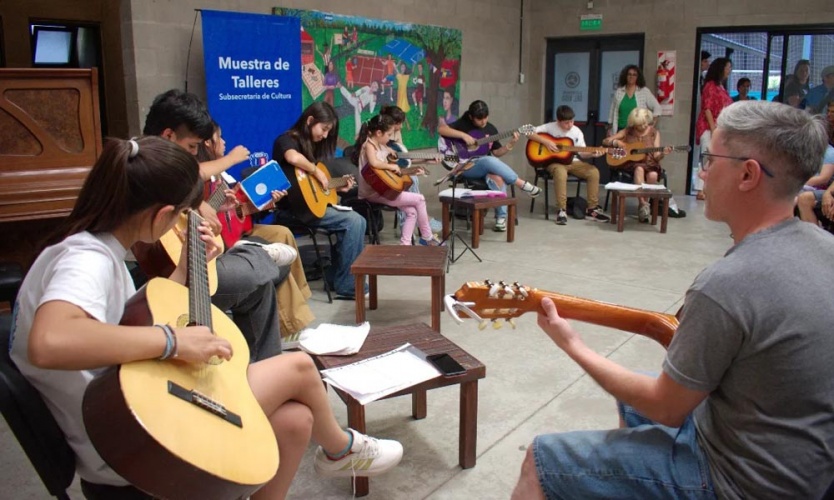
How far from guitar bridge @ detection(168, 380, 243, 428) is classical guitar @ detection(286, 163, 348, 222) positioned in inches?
109

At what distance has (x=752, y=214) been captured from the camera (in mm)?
1368

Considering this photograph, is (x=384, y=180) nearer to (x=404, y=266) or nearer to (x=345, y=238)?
(x=345, y=238)

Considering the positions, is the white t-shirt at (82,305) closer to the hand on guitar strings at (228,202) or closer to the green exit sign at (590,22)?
the hand on guitar strings at (228,202)

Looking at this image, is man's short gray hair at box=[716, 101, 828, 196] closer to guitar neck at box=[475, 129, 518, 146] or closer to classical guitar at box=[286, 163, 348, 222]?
classical guitar at box=[286, 163, 348, 222]

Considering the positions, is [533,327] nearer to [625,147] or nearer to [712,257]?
[712,257]

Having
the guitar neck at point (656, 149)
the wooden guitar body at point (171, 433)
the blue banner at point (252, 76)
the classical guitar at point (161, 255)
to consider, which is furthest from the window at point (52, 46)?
the guitar neck at point (656, 149)

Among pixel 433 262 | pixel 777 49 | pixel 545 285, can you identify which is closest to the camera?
pixel 433 262

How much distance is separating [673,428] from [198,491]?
977 millimetres

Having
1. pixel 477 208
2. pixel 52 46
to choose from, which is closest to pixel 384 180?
pixel 477 208

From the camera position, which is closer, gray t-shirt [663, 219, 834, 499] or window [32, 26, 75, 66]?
gray t-shirt [663, 219, 834, 499]

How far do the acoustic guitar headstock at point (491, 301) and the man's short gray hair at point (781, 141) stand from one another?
56 cm

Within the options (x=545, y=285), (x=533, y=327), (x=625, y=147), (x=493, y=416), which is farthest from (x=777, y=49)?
(x=493, y=416)

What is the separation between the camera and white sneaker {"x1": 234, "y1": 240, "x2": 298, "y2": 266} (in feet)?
9.75

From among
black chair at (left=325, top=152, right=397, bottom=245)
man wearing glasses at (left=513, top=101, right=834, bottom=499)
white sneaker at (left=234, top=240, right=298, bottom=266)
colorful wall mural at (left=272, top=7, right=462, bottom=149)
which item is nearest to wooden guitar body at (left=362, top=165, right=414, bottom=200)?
black chair at (left=325, top=152, right=397, bottom=245)
